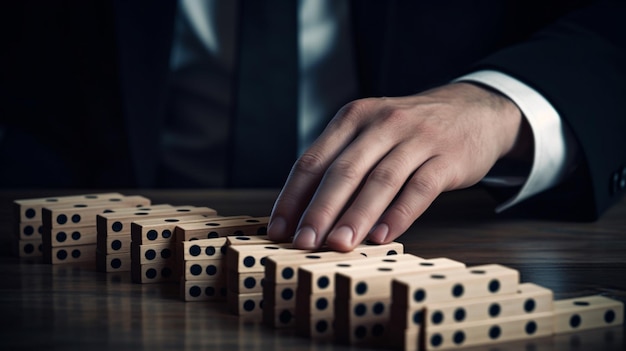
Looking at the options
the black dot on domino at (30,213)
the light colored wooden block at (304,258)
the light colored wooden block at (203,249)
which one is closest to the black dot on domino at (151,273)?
the light colored wooden block at (203,249)

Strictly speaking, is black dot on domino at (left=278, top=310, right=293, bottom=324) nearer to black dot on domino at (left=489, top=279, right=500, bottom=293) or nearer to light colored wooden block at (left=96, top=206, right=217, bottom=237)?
black dot on domino at (left=489, top=279, right=500, bottom=293)

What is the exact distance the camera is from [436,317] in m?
0.97

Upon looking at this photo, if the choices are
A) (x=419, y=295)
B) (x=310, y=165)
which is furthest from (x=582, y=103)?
(x=419, y=295)

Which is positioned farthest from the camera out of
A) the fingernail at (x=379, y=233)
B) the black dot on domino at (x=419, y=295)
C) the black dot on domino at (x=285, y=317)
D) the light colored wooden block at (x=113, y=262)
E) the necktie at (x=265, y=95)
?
the necktie at (x=265, y=95)

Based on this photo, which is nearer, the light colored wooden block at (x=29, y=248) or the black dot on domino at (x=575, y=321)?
the black dot on domino at (x=575, y=321)

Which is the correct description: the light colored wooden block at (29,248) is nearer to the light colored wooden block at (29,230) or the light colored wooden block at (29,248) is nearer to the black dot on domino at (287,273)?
the light colored wooden block at (29,230)

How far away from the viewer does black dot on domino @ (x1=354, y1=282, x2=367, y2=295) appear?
1021 mm

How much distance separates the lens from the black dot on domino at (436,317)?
38.1 inches

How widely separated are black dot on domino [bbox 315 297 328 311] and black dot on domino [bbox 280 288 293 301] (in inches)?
2.7

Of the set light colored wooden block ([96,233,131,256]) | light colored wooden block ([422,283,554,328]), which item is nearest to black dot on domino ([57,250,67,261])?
light colored wooden block ([96,233,131,256])

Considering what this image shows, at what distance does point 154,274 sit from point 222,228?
0.15m

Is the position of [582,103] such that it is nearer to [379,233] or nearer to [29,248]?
[379,233]

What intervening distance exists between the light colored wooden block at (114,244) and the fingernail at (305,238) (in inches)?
15.1

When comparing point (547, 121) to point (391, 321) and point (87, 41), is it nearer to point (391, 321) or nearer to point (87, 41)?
point (391, 321)
